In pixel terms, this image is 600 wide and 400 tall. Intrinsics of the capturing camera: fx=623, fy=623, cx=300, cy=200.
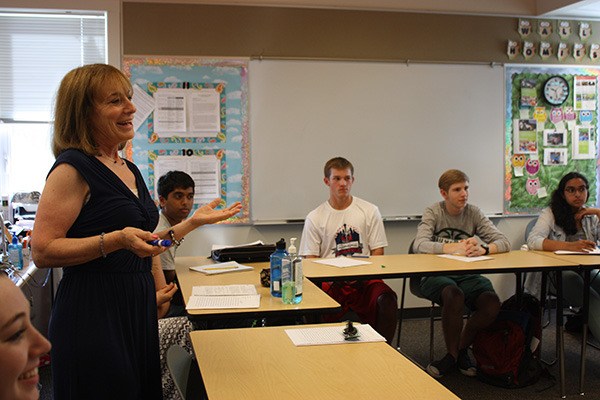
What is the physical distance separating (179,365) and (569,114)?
479 cm

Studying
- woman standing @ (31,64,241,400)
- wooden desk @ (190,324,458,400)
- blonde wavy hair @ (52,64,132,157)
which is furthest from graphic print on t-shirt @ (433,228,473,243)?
blonde wavy hair @ (52,64,132,157)

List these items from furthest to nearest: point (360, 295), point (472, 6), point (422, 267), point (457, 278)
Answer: point (472, 6)
point (457, 278)
point (360, 295)
point (422, 267)

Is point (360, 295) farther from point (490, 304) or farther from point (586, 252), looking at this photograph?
point (586, 252)

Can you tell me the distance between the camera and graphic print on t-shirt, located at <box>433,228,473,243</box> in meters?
4.30

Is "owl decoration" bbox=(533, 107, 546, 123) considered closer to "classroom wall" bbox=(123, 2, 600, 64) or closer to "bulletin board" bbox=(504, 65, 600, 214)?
"bulletin board" bbox=(504, 65, 600, 214)

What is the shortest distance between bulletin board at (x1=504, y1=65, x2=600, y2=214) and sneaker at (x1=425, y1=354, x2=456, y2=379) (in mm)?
1941

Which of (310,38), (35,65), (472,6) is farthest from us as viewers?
(472,6)

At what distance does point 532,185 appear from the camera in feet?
17.9

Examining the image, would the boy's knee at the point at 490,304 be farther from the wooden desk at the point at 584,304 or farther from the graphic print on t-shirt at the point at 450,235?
the graphic print on t-shirt at the point at 450,235

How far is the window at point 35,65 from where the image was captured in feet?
15.4

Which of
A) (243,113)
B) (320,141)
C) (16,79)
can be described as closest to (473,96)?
(320,141)

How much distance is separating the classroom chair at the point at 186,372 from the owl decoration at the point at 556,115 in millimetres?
4518

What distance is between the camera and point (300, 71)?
5.03m

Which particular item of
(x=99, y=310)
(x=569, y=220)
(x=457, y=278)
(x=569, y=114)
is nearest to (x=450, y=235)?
(x=457, y=278)
